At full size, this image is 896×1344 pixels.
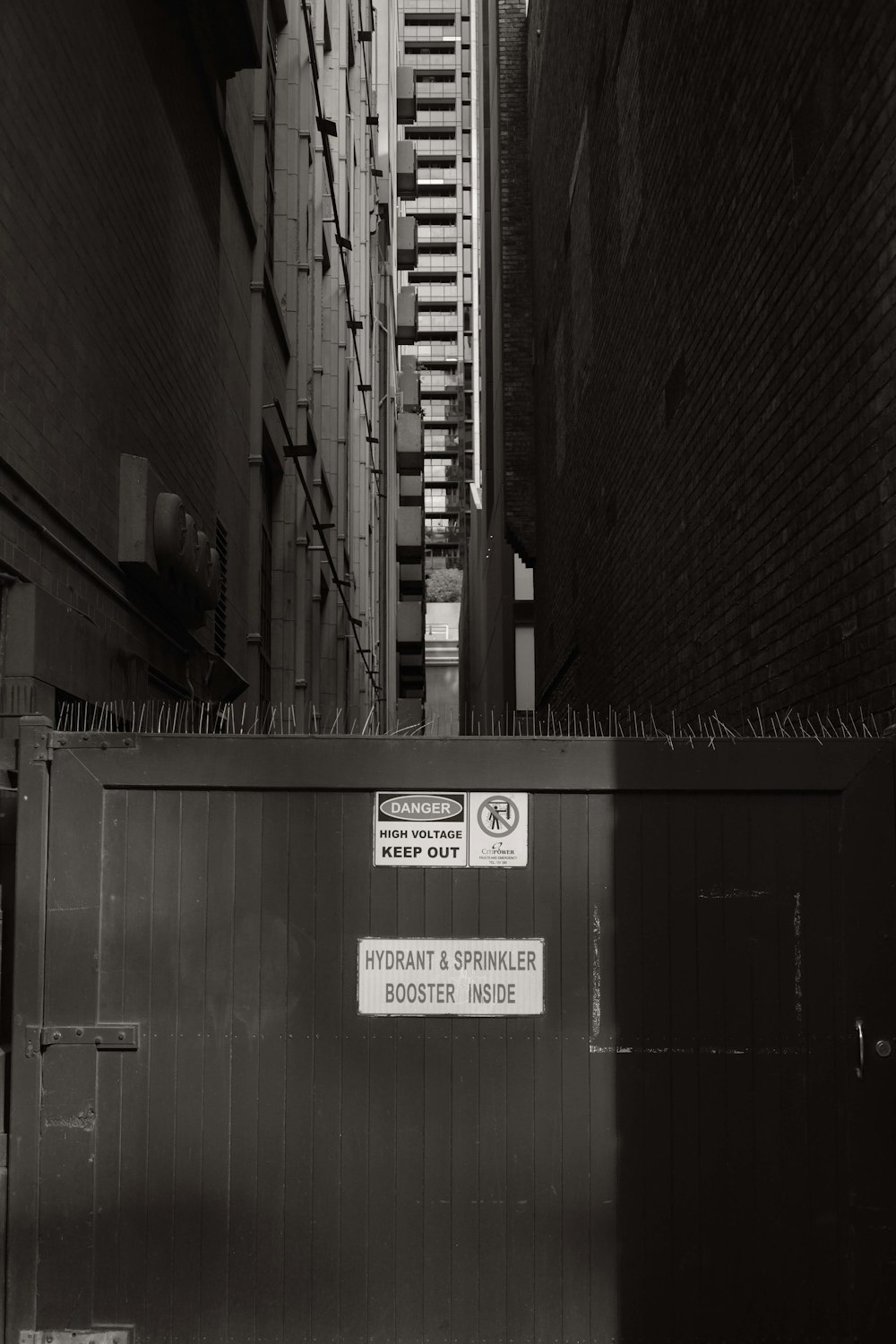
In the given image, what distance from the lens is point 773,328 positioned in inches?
311

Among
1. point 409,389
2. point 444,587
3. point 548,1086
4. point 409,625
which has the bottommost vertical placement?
point 548,1086

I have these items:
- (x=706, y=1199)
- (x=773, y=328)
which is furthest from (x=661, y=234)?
(x=706, y=1199)

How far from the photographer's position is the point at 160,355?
10109 millimetres

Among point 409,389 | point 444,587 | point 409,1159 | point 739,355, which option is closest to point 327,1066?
point 409,1159

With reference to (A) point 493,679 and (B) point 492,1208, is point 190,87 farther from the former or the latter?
(A) point 493,679

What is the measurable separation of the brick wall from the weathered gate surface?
250cm

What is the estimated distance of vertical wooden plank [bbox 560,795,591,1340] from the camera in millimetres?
4797

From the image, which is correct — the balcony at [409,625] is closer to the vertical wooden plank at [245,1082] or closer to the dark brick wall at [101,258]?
the dark brick wall at [101,258]

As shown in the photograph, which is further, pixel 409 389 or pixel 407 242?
pixel 409 389

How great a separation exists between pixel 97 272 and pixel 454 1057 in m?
5.58

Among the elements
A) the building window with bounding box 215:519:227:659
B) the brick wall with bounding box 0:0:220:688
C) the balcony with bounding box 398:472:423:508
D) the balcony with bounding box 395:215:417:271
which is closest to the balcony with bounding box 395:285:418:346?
the balcony with bounding box 395:215:417:271

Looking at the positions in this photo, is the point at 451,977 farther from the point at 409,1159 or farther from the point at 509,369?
the point at 509,369

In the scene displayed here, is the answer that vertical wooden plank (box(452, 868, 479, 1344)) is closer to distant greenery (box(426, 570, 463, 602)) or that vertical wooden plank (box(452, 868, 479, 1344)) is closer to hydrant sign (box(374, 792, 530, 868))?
hydrant sign (box(374, 792, 530, 868))

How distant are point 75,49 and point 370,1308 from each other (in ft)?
22.3
